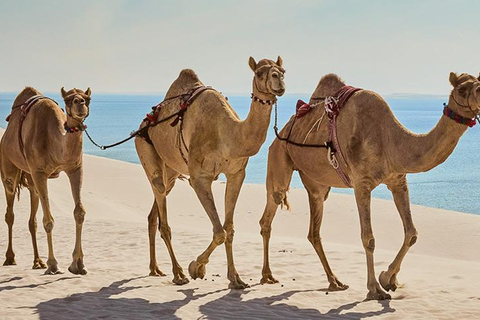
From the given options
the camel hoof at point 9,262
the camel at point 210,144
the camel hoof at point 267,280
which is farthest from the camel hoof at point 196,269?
the camel hoof at point 9,262

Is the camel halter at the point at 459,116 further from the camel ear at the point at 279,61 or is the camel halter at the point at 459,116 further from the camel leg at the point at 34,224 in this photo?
the camel leg at the point at 34,224

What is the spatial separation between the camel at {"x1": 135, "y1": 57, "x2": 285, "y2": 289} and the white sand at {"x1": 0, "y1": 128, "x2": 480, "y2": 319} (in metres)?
0.75

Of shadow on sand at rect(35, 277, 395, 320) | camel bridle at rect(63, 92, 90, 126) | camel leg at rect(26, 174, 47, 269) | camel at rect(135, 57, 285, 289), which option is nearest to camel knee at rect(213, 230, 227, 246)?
camel at rect(135, 57, 285, 289)

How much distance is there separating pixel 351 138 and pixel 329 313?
203 centimetres

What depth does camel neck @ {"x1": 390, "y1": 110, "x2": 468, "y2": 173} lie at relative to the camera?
8.28 m

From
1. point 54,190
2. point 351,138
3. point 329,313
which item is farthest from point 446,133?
point 54,190

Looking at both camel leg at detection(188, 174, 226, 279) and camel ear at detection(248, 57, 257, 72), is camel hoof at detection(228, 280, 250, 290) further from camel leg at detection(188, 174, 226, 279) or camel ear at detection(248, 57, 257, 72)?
camel ear at detection(248, 57, 257, 72)

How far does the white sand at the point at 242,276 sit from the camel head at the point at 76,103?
219 centimetres

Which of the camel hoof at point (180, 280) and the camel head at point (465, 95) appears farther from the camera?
the camel hoof at point (180, 280)

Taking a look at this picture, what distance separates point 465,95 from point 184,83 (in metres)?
4.12

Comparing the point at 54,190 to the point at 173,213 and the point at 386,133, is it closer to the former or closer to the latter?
the point at 173,213

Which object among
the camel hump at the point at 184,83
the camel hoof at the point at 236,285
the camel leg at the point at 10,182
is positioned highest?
the camel hump at the point at 184,83

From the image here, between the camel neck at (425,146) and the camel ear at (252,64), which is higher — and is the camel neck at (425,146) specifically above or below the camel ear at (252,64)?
below

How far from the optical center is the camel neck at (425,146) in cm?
828
